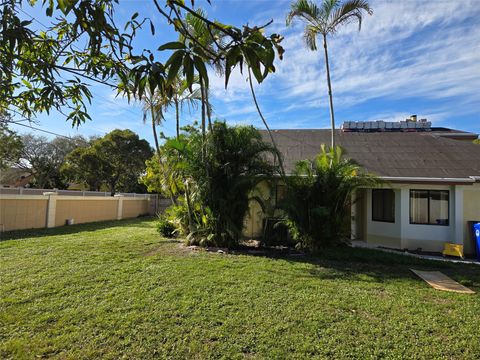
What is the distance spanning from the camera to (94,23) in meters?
1.85

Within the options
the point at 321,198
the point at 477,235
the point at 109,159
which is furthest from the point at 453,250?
the point at 109,159

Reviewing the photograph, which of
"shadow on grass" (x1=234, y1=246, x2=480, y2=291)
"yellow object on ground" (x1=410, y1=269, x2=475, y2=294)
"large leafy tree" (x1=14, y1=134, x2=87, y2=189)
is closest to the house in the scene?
"shadow on grass" (x1=234, y1=246, x2=480, y2=291)

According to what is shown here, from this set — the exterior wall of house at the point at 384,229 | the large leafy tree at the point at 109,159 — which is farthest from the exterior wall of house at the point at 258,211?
the large leafy tree at the point at 109,159

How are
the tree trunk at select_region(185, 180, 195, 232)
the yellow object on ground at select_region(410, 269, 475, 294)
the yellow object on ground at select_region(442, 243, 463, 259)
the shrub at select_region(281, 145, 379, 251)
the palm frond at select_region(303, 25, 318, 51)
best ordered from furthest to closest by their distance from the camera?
the palm frond at select_region(303, 25, 318, 51) → the tree trunk at select_region(185, 180, 195, 232) → the yellow object on ground at select_region(442, 243, 463, 259) → the shrub at select_region(281, 145, 379, 251) → the yellow object on ground at select_region(410, 269, 475, 294)

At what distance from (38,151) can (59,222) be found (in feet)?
76.6

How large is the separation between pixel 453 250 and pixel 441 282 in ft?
13.4

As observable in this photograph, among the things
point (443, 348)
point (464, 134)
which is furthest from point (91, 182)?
point (443, 348)

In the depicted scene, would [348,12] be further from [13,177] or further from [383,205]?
[13,177]

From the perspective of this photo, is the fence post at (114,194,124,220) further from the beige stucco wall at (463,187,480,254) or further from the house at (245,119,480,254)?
the beige stucco wall at (463,187,480,254)

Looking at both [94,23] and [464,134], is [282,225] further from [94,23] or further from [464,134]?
[464,134]

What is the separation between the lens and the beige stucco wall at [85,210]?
15398 mm

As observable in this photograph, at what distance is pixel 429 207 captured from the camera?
1100cm

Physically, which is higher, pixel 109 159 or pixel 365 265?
pixel 109 159

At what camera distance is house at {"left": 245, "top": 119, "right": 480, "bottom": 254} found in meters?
10.6
